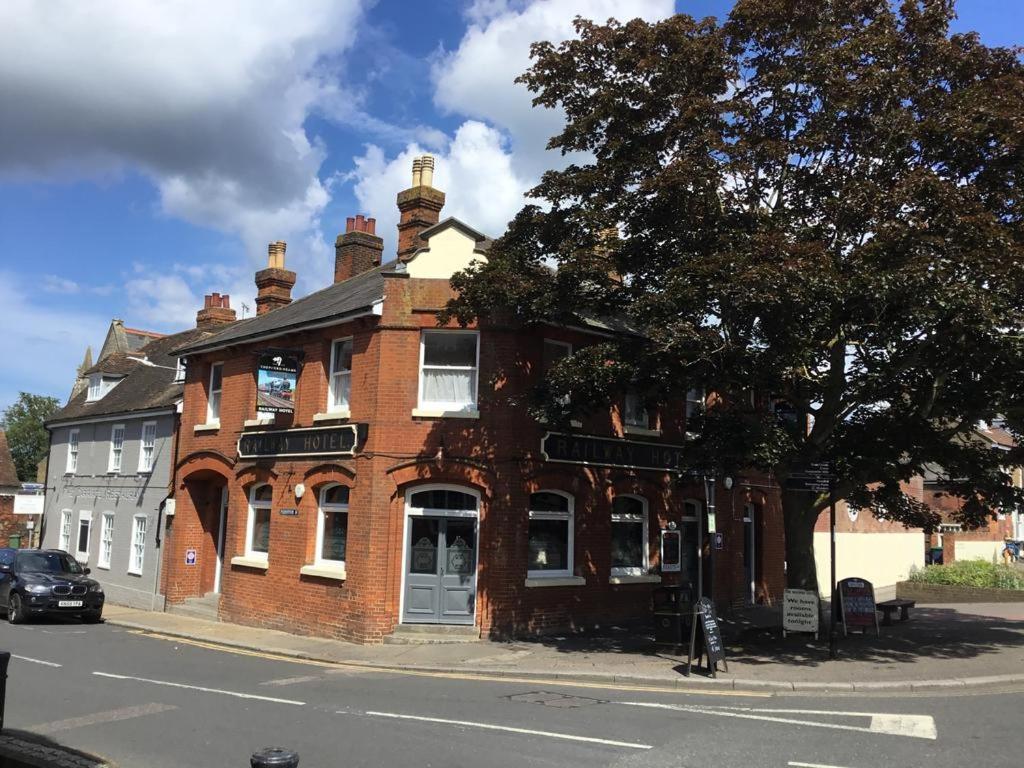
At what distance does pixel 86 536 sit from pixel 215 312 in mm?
8508

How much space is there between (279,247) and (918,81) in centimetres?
1911

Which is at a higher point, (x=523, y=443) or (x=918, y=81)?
(x=918, y=81)

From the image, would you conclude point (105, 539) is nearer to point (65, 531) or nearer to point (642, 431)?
point (65, 531)

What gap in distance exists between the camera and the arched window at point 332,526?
17938 mm

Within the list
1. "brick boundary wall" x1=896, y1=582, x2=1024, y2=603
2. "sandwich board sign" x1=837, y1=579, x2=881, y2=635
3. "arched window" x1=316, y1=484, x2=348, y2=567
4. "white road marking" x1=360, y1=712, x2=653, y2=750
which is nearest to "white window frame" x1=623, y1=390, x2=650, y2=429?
"sandwich board sign" x1=837, y1=579, x2=881, y2=635

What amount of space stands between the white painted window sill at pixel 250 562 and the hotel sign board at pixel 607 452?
23.7 ft

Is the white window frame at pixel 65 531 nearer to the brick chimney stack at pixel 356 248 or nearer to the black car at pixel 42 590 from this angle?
the black car at pixel 42 590

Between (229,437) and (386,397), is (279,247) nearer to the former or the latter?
(229,437)

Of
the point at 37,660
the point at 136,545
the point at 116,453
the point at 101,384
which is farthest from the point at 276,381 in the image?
the point at 101,384

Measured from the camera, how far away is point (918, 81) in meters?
13.5

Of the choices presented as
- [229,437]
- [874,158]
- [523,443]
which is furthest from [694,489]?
[229,437]

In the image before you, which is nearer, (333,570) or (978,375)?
(978,375)

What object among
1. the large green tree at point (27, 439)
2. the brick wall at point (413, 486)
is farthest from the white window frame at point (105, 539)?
the large green tree at point (27, 439)

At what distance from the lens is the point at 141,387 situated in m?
27.9
